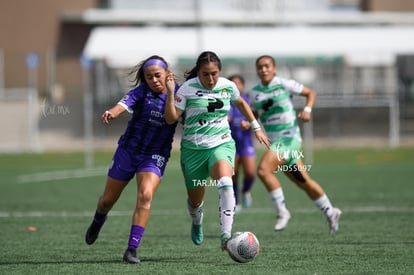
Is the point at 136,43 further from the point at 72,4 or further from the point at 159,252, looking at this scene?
the point at 159,252

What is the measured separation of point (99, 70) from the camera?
36.7 m

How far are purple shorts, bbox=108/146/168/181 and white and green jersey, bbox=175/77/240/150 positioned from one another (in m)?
0.38

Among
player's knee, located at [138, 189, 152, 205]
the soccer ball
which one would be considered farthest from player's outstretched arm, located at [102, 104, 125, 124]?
the soccer ball

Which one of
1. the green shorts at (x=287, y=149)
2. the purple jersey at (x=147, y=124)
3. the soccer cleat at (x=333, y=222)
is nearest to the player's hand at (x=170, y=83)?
the purple jersey at (x=147, y=124)

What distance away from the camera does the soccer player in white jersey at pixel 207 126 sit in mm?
9414

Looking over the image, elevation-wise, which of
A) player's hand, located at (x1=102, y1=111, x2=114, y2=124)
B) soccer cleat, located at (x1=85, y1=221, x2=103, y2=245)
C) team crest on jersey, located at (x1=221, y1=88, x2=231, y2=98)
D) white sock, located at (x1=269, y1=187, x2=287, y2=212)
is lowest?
white sock, located at (x1=269, y1=187, x2=287, y2=212)

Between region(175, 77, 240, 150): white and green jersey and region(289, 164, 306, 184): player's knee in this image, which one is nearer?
region(175, 77, 240, 150): white and green jersey

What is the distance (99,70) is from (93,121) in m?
2.15

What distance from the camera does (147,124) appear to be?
9781 millimetres

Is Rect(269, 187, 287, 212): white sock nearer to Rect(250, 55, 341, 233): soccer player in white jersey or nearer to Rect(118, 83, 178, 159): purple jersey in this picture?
Rect(250, 55, 341, 233): soccer player in white jersey

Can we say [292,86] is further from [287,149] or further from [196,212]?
[196,212]

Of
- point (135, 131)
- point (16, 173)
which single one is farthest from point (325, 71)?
point (135, 131)

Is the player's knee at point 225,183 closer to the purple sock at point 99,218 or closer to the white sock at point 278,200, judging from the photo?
the purple sock at point 99,218

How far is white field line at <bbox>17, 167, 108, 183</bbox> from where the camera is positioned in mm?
23859
